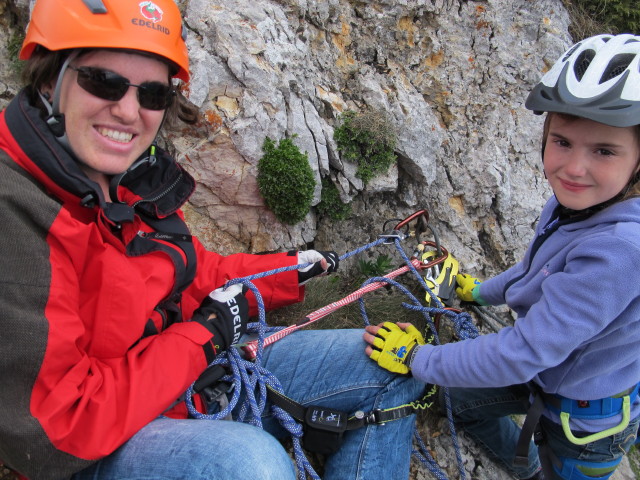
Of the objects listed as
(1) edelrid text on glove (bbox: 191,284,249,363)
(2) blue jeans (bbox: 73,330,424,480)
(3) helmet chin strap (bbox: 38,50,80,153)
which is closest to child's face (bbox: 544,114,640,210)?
(2) blue jeans (bbox: 73,330,424,480)

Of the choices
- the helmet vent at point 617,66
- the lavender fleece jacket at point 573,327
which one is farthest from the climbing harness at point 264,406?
the helmet vent at point 617,66

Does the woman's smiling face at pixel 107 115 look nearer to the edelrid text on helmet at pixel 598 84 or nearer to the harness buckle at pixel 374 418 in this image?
the harness buckle at pixel 374 418

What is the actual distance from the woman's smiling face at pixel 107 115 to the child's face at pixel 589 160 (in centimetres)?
218

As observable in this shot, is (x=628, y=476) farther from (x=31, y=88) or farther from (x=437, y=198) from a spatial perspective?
(x=31, y=88)

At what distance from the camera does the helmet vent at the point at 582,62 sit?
2.48m

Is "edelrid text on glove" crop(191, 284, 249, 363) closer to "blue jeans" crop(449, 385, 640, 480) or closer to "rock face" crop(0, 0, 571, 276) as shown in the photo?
"rock face" crop(0, 0, 571, 276)

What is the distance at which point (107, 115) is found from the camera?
6.89 feet

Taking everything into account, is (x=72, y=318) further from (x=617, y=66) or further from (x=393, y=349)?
(x=617, y=66)

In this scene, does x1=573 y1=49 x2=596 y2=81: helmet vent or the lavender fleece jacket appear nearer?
the lavender fleece jacket

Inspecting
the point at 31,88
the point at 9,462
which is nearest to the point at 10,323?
the point at 9,462

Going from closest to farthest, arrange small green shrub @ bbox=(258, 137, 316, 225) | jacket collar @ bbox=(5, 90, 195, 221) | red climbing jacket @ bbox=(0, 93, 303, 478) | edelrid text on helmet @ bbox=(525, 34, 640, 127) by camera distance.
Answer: red climbing jacket @ bbox=(0, 93, 303, 478) < jacket collar @ bbox=(5, 90, 195, 221) < edelrid text on helmet @ bbox=(525, 34, 640, 127) < small green shrub @ bbox=(258, 137, 316, 225)

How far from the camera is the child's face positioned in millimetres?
2230

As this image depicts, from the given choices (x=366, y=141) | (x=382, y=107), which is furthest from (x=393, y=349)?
(x=382, y=107)

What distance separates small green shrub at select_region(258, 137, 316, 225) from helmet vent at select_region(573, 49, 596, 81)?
2.13m
